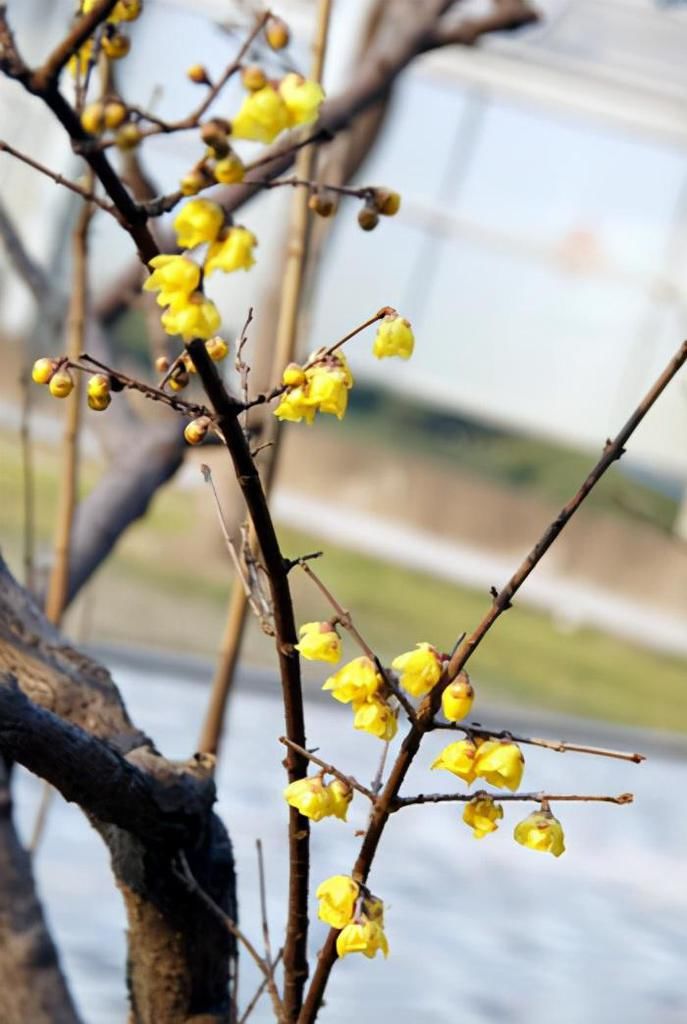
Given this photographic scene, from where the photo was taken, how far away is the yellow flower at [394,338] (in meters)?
0.39

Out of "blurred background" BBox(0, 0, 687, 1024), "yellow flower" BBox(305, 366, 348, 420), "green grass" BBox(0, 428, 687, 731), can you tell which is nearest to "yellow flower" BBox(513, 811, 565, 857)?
"yellow flower" BBox(305, 366, 348, 420)

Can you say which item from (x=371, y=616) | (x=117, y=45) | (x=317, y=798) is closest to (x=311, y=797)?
(x=317, y=798)

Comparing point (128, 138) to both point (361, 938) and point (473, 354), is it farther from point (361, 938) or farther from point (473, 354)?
point (473, 354)

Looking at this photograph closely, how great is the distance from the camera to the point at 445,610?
3.91 metres

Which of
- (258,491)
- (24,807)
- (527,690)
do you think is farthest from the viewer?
(527,690)

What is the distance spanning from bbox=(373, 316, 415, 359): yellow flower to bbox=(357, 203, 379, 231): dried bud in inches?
1.0

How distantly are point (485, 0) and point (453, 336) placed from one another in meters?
1.10

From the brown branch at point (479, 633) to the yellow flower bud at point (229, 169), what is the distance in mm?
133

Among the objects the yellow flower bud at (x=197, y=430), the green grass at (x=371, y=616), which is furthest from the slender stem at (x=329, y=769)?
the green grass at (x=371, y=616)

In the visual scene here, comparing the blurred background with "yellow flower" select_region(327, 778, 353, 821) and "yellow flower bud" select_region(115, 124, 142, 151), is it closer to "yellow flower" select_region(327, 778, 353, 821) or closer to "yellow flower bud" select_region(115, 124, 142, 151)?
"yellow flower" select_region(327, 778, 353, 821)

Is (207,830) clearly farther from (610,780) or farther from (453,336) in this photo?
(453,336)

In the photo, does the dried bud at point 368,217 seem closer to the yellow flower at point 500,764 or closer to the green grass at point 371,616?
the yellow flower at point 500,764

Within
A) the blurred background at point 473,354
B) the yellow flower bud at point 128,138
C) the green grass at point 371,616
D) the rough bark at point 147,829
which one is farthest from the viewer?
the blurred background at point 473,354

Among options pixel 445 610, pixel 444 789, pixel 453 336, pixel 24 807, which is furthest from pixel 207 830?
pixel 453 336
